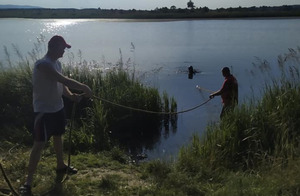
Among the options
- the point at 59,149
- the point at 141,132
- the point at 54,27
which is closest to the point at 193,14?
the point at 54,27

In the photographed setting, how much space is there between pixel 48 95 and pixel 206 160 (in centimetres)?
244

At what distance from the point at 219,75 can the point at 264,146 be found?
36.2 feet

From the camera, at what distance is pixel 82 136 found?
20.2 feet

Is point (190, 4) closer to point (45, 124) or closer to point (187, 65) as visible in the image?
point (187, 65)

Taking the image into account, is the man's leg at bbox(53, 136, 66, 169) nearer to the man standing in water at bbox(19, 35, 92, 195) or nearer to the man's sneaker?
the man standing in water at bbox(19, 35, 92, 195)

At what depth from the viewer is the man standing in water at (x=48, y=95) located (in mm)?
3744

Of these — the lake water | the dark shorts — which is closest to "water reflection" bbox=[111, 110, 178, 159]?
the lake water

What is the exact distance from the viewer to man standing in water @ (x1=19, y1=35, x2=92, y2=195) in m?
3.74

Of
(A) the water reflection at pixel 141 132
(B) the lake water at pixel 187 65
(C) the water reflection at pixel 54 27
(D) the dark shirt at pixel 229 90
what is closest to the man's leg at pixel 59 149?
(A) the water reflection at pixel 141 132

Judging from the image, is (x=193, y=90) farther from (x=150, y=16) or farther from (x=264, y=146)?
(x=150, y=16)

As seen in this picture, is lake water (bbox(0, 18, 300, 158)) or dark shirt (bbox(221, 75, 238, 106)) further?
lake water (bbox(0, 18, 300, 158))

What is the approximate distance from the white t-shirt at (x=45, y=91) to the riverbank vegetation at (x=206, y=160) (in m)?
0.90

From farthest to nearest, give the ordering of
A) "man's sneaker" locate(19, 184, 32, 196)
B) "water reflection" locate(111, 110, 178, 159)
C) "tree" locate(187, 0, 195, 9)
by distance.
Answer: "tree" locate(187, 0, 195, 9), "water reflection" locate(111, 110, 178, 159), "man's sneaker" locate(19, 184, 32, 196)

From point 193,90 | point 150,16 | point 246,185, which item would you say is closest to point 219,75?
point 193,90
